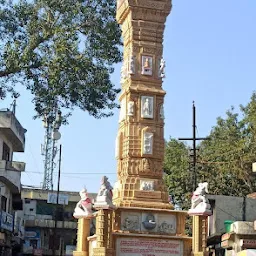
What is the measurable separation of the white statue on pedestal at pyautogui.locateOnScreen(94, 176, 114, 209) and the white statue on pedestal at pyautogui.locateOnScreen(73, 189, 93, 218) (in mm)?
1455

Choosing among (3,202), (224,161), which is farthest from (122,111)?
(3,202)

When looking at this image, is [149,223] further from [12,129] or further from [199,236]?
[12,129]

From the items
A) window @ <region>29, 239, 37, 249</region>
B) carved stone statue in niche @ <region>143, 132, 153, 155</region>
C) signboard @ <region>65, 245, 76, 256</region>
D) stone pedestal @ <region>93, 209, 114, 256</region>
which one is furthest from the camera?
window @ <region>29, 239, 37, 249</region>

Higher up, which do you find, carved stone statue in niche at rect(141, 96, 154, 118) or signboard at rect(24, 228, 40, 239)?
carved stone statue in niche at rect(141, 96, 154, 118)

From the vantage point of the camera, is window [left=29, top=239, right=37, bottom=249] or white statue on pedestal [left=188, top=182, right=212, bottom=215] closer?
white statue on pedestal [left=188, top=182, right=212, bottom=215]

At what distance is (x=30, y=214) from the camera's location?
165 feet

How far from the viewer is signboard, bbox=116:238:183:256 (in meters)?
15.5

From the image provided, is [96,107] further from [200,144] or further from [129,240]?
[200,144]

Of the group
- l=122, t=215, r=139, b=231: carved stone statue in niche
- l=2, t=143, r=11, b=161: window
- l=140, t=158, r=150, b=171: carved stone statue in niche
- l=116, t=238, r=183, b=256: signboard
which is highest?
l=2, t=143, r=11, b=161: window

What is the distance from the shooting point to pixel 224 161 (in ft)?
103

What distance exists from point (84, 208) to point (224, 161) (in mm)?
15935

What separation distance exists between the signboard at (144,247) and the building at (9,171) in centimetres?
1664

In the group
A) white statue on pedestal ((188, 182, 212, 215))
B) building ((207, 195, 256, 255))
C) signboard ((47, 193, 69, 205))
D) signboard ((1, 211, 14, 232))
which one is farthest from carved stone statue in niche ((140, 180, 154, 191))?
signboard ((47, 193, 69, 205))

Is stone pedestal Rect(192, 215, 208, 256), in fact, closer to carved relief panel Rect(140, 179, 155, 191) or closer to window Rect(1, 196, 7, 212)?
carved relief panel Rect(140, 179, 155, 191)
